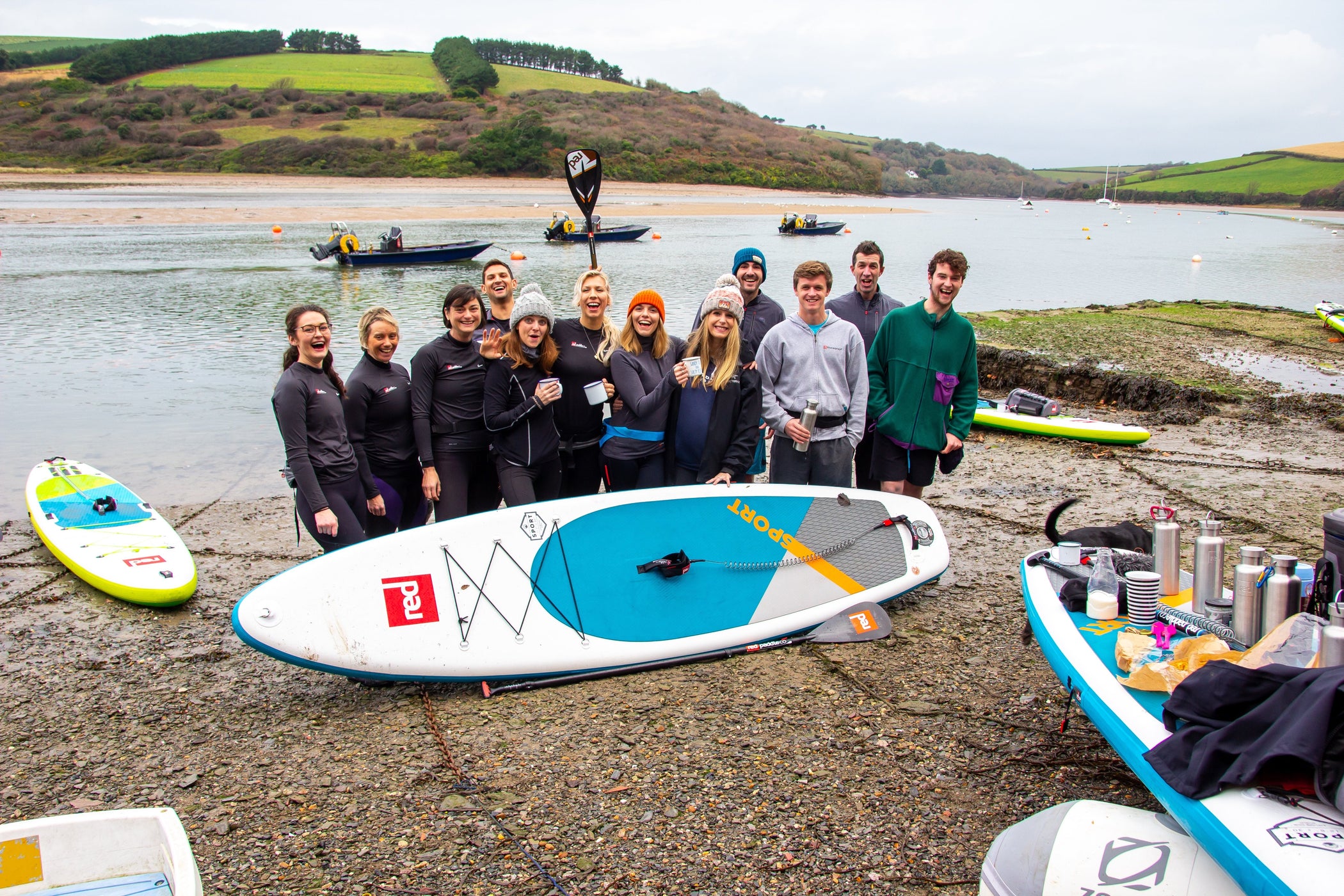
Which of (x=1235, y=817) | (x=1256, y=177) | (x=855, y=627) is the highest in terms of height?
(x=1256, y=177)

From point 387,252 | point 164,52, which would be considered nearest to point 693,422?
point 387,252

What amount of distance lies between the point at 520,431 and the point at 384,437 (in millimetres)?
761

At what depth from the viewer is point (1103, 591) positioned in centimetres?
334

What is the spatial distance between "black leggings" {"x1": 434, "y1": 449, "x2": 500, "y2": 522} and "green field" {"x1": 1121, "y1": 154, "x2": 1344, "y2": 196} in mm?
108859

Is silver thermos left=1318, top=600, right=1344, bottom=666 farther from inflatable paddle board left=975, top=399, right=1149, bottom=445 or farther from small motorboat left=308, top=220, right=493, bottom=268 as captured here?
small motorboat left=308, top=220, right=493, bottom=268

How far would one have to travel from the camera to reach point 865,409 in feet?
16.6

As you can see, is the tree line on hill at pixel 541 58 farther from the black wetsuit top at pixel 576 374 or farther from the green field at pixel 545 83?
the black wetsuit top at pixel 576 374

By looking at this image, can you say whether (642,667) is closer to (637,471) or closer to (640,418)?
(637,471)

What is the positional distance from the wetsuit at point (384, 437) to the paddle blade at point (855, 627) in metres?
2.38

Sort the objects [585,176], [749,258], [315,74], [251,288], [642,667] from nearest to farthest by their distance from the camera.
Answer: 1. [642,667]
2. [749,258]
3. [585,176]
4. [251,288]
5. [315,74]

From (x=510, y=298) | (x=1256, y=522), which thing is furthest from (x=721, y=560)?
(x=1256, y=522)

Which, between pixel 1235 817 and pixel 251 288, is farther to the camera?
pixel 251 288

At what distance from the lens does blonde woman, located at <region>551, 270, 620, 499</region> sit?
478 centimetres

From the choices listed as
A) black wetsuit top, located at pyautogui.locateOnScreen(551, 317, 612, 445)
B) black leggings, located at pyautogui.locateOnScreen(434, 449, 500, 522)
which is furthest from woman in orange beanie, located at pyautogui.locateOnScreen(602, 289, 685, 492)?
black leggings, located at pyautogui.locateOnScreen(434, 449, 500, 522)
